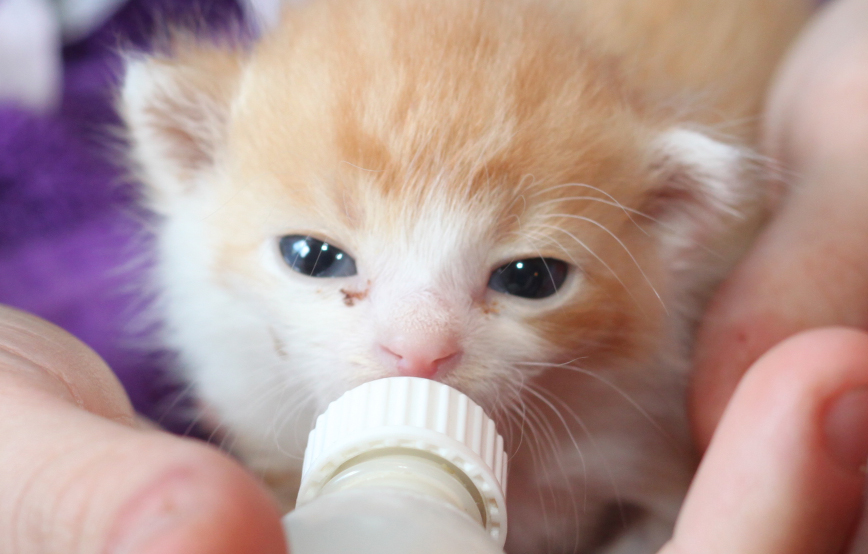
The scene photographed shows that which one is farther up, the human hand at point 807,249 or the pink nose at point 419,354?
the human hand at point 807,249

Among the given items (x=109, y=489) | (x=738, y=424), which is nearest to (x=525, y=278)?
(x=738, y=424)

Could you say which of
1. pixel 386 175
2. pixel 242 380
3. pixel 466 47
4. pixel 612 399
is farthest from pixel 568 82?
pixel 242 380

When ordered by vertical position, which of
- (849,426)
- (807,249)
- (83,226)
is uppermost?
(807,249)

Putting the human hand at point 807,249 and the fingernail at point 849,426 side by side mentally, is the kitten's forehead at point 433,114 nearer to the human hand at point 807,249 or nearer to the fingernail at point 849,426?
the human hand at point 807,249

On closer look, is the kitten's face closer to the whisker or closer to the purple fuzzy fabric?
the whisker

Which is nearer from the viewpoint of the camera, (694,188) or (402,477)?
(402,477)

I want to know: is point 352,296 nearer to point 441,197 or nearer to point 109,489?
point 441,197

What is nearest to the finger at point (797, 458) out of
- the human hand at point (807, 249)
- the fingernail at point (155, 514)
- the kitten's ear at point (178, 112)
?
the human hand at point (807, 249)

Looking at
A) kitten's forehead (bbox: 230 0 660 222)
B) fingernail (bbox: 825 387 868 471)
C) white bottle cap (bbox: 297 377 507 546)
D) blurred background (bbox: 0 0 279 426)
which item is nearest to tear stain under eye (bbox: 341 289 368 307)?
kitten's forehead (bbox: 230 0 660 222)
